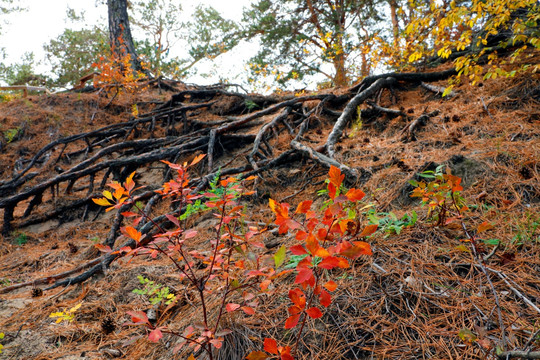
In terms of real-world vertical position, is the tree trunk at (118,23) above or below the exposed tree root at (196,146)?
above

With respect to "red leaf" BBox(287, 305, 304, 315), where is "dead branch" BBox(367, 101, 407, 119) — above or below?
above

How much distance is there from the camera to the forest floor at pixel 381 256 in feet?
4.03

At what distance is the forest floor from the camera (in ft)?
4.03

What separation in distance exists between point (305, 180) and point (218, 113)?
3678mm

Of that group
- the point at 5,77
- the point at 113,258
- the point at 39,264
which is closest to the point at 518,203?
the point at 113,258

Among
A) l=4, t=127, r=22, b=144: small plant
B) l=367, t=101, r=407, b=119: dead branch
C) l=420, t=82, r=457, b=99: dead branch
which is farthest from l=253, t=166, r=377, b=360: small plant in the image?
l=4, t=127, r=22, b=144: small plant

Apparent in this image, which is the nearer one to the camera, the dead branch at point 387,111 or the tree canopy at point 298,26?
the dead branch at point 387,111

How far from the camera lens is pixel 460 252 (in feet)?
5.01

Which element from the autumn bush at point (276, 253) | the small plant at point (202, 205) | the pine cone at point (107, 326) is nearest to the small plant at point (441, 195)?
the autumn bush at point (276, 253)

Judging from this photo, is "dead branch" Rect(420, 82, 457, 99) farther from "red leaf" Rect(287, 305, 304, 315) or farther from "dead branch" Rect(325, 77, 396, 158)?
"red leaf" Rect(287, 305, 304, 315)

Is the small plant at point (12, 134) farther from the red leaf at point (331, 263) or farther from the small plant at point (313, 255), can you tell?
the red leaf at point (331, 263)

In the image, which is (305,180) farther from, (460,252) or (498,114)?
(498,114)

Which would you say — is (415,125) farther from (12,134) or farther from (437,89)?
(12,134)

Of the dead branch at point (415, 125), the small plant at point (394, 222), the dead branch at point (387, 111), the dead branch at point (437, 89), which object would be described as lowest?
the small plant at point (394, 222)
